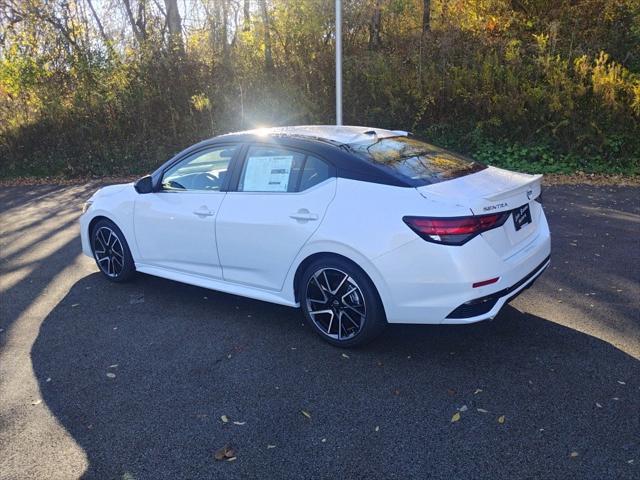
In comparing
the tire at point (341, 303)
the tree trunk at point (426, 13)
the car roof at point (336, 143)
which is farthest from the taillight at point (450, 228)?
the tree trunk at point (426, 13)

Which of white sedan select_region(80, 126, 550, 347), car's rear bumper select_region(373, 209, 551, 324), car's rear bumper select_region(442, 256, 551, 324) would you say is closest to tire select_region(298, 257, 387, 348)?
white sedan select_region(80, 126, 550, 347)

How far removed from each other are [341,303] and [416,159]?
1.25 metres

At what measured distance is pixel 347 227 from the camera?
3668 millimetres

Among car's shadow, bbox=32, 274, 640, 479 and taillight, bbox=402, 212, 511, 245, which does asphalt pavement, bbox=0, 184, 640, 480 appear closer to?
car's shadow, bbox=32, 274, 640, 479

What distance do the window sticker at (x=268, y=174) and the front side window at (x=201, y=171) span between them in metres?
0.27

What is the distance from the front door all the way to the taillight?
1802 mm

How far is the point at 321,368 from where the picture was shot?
3.73 metres

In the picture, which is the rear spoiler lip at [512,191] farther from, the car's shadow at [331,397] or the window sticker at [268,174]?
the window sticker at [268,174]

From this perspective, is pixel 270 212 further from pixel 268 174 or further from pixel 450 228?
pixel 450 228

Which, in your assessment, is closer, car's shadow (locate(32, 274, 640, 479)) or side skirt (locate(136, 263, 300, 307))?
car's shadow (locate(32, 274, 640, 479))

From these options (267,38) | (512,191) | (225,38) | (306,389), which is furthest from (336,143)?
(225,38)

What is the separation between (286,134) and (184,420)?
2.33 metres

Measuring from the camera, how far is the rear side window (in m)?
4.00

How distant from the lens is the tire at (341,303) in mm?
3705
